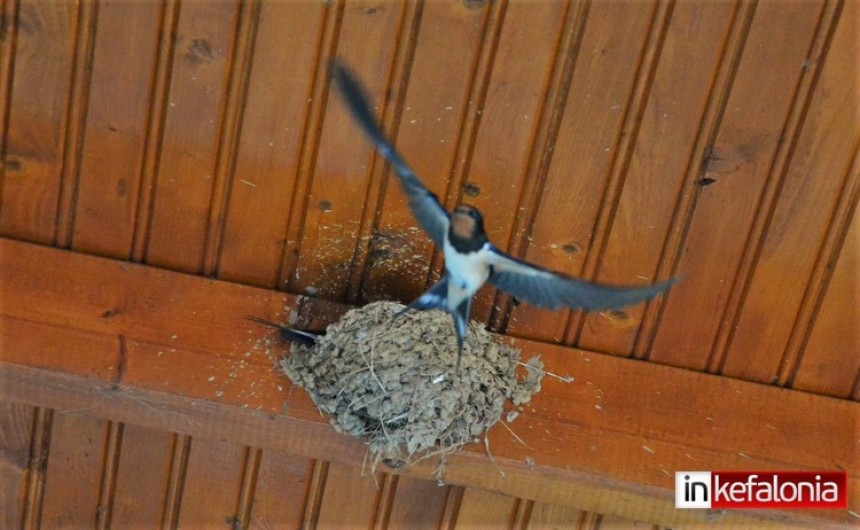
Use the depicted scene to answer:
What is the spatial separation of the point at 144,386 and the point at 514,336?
3.26 ft

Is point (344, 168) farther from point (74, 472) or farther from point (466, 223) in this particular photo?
point (74, 472)

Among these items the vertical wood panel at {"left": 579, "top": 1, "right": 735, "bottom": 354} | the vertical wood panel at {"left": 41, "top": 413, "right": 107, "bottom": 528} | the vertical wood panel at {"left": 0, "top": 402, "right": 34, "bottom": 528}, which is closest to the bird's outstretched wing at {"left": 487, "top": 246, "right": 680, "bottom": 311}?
the vertical wood panel at {"left": 579, "top": 1, "right": 735, "bottom": 354}

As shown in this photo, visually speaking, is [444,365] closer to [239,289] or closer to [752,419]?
[239,289]

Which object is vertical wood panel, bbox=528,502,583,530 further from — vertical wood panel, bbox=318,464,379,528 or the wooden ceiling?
vertical wood panel, bbox=318,464,379,528

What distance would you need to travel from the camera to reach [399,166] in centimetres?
156

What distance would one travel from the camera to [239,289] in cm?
190

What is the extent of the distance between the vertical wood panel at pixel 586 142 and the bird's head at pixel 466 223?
1.18 ft

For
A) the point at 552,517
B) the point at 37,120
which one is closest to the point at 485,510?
the point at 552,517

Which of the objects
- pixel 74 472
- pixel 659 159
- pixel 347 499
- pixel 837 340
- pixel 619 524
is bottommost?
pixel 74 472

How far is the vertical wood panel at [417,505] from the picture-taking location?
2041mm

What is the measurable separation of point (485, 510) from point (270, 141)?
1202 mm

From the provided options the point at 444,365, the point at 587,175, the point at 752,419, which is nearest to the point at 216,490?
the point at 444,365

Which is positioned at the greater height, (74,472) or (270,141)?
(270,141)

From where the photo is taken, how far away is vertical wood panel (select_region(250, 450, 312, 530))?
2041 mm
